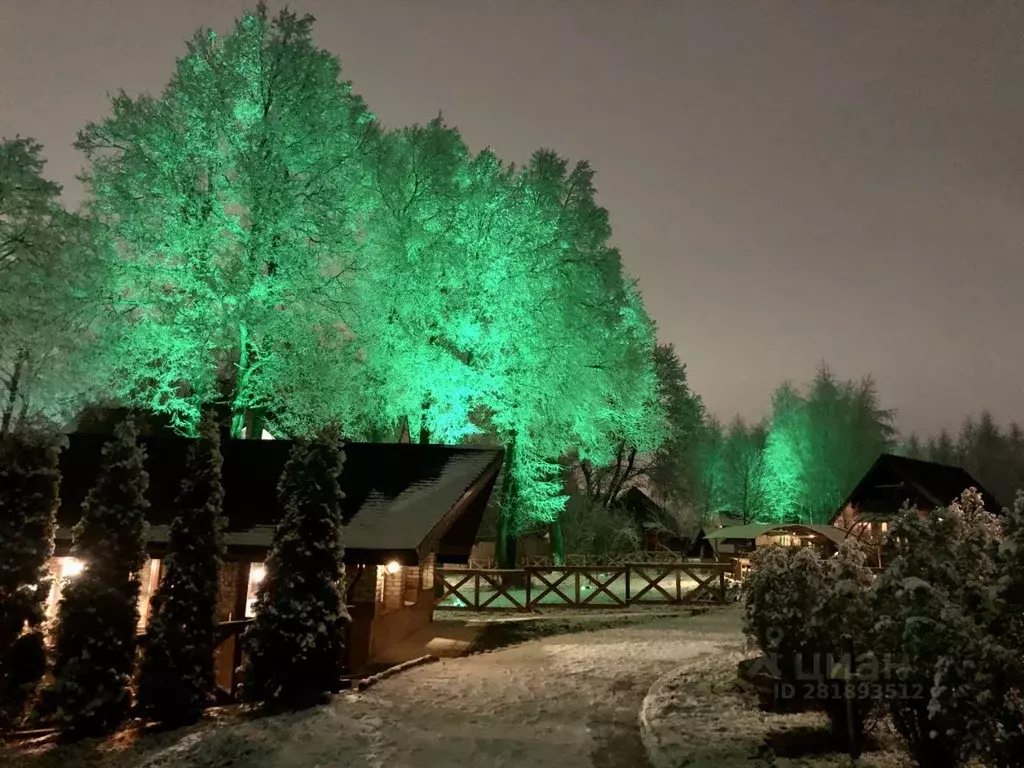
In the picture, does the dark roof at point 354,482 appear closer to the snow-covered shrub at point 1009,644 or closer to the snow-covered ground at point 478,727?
the snow-covered ground at point 478,727

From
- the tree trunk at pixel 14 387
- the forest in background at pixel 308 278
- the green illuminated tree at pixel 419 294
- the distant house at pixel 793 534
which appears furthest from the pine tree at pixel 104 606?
the distant house at pixel 793 534

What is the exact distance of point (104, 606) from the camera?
9789 millimetres

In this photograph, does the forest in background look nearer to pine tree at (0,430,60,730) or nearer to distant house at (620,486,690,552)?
pine tree at (0,430,60,730)

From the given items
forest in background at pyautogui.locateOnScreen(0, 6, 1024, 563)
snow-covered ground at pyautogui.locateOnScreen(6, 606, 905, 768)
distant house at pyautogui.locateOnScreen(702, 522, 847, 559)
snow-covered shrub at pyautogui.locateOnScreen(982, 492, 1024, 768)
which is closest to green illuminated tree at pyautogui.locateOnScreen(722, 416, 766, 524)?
distant house at pyautogui.locateOnScreen(702, 522, 847, 559)

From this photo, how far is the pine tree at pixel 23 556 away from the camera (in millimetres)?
9703

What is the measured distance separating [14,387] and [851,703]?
28.1 m

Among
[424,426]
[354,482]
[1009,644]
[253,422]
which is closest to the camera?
[1009,644]

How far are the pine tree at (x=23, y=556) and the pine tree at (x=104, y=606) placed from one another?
57 centimetres

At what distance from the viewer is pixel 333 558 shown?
1046 cm

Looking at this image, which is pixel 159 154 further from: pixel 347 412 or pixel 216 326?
pixel 347 412

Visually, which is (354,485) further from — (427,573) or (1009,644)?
(1009,644)

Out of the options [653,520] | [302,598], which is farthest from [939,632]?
[653,520]

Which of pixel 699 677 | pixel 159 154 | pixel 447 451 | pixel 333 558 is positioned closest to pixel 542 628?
pixel 447 451

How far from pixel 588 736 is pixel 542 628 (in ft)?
31.9
